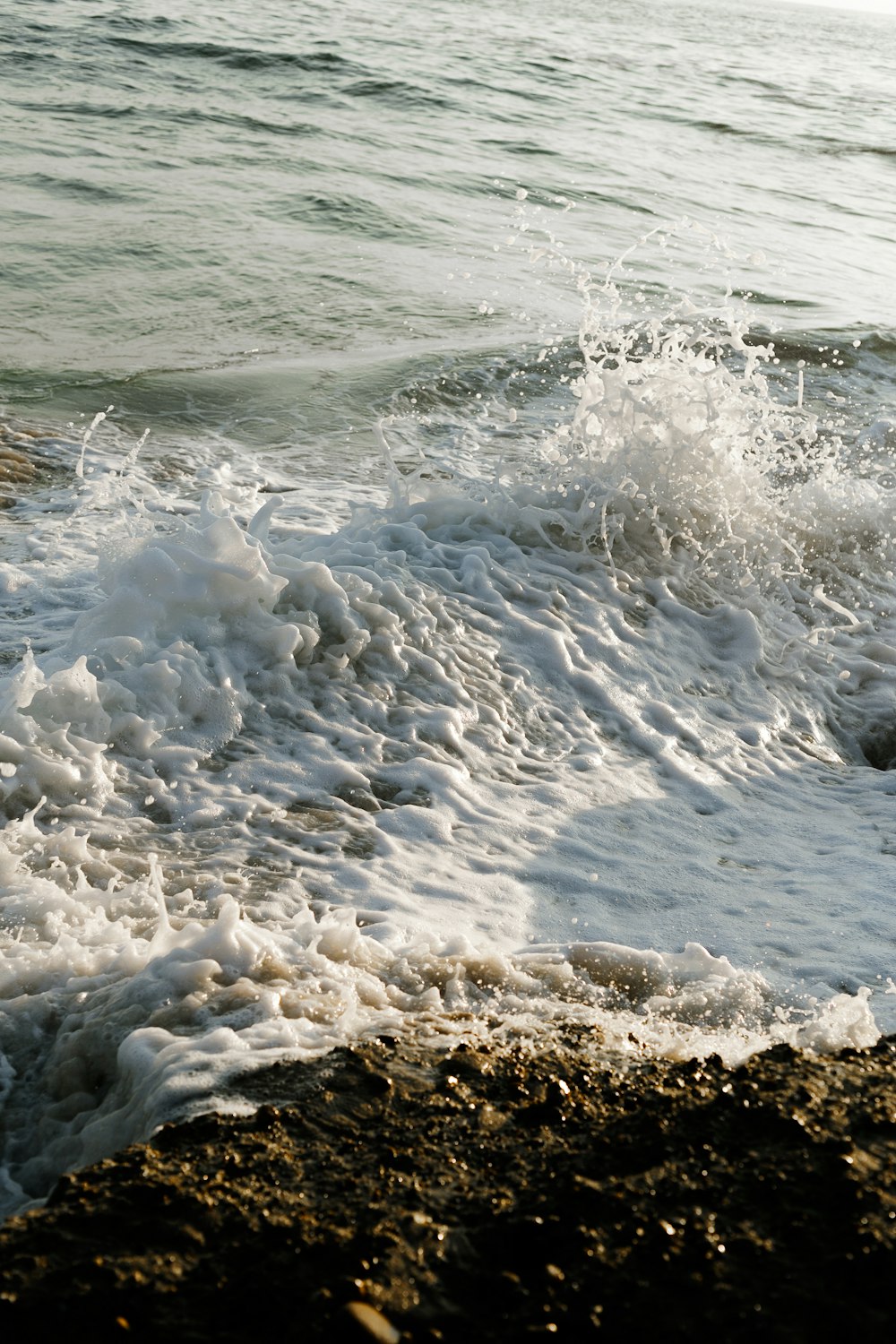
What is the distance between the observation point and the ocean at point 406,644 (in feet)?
9.71

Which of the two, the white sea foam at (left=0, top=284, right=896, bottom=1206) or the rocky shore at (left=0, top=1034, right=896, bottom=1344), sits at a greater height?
the rocky shore at (left=0, top=1034, right=896, bottom=1344)

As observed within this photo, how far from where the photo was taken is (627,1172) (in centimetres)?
208

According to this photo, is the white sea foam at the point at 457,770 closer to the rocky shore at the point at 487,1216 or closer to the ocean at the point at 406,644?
the ocean at the point at 406,644

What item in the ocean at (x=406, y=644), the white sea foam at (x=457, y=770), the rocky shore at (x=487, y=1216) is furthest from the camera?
the ocean at (x=406, y=644)

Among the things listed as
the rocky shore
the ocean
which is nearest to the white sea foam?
the ocean

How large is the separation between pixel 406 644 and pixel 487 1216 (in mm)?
3066

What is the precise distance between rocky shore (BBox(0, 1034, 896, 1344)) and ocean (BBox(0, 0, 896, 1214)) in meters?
0.30

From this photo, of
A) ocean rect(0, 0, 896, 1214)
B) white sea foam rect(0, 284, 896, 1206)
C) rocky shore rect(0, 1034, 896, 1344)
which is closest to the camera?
rocky shore rect(0, 1034, 896, 1344)

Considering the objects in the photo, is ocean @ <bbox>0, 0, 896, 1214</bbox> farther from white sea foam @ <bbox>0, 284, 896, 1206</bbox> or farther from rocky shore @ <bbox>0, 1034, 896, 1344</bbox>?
rocky shore @ <bbox>0, 1034, 896, 1344</bbox>

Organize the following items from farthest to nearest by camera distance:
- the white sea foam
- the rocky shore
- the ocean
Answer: the ocean → the white sea foam → the rocky shore

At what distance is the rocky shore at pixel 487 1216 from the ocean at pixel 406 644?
0.99 feet

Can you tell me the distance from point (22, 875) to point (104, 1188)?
55.5 inches

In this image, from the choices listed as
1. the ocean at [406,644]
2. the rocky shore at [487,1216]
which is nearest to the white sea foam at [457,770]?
the ocean at [406,644]

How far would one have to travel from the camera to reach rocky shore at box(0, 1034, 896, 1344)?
1.76 meters
